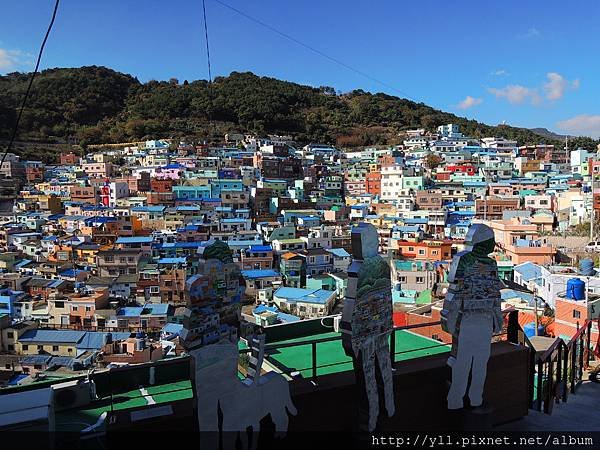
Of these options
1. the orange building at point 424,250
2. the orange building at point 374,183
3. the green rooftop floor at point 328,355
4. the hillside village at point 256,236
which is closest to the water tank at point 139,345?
the hillside village at point 256,236

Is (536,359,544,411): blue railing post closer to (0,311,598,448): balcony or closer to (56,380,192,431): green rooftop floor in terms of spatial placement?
(0,311,598,448): balcony

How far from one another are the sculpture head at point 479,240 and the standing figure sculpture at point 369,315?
713 millimetres

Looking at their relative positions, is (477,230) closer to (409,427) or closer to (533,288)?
(409,427)

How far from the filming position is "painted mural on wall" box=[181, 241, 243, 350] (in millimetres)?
2635

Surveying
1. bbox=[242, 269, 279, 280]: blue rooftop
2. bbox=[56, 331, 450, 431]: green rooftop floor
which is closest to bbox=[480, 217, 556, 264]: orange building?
bbox=[242, 269, 279, 280]: blue rooftop

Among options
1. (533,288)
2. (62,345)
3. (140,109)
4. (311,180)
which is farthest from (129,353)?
(140,109)

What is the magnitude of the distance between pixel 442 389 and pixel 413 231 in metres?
25.6

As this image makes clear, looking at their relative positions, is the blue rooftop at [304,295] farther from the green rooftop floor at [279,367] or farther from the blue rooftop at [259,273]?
the green rooftop floor at [279,367]

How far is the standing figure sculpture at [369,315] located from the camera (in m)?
2.96

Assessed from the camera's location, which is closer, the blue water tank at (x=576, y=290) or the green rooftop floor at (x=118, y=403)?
the green rooftop floor at (x=118, y=403)

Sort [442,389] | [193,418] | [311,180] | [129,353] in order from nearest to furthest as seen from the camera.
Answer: [193,418], [442,389], [129,353], [311,180]

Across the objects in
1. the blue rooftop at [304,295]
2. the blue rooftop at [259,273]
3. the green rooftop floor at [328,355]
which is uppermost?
the green rooftop floor at [328,355]

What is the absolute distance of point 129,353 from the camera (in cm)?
1703

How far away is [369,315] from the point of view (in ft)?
9.96
